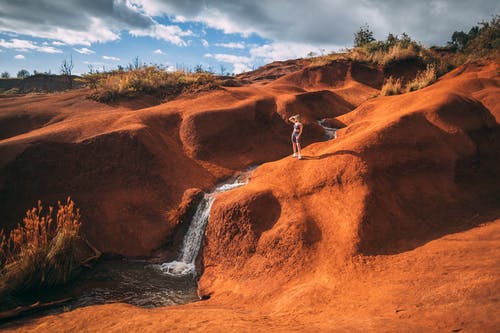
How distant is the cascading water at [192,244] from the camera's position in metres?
7.87

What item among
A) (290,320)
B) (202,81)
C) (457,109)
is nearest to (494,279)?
(290,320)

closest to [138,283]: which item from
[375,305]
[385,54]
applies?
[375,305]

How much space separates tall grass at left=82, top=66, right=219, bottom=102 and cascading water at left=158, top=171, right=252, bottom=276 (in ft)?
29.6

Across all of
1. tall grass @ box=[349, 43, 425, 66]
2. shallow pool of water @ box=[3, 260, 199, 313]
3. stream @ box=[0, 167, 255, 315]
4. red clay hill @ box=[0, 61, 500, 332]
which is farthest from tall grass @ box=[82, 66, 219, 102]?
tall grass @ box=[349, 43, 425, 66]

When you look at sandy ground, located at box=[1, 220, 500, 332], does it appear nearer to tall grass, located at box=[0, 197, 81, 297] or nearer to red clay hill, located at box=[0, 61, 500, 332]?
red clay hill, located at box=[0, 61, 500, 332]

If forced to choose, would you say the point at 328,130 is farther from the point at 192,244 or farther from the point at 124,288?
the point at 124,288

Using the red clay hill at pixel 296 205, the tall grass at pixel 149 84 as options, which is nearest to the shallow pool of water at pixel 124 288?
the red clay hill at pixel 296 205

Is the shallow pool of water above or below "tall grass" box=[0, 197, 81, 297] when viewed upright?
below

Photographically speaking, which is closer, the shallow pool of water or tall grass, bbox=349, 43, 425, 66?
the shallow pool of water

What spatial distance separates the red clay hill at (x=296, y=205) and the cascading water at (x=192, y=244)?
0.44 metres

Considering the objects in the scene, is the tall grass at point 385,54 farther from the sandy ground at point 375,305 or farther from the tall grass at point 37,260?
the tall grass at point 37,260

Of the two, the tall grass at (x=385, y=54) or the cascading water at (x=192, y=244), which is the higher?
the tall grass at (x=385, y=54)

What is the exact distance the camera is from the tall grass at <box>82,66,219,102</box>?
15.3 m

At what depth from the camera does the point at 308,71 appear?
23.3 m
